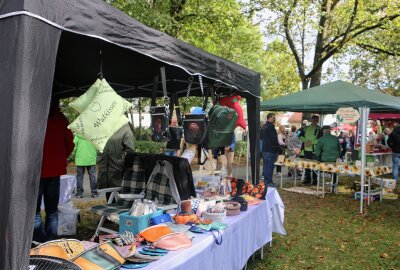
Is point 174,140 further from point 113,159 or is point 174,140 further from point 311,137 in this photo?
point 311,137

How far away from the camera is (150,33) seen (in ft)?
8.46

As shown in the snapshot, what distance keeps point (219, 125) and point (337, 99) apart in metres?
4.28

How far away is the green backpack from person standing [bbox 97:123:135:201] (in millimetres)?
1875

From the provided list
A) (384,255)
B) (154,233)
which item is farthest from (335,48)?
(154,233)

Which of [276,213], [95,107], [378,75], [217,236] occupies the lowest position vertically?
[276,213]

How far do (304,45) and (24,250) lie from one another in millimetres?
15744

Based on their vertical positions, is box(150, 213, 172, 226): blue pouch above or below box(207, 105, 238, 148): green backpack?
below

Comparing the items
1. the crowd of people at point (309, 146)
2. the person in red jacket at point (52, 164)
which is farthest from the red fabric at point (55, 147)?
the crowd of people at point (309, 146)

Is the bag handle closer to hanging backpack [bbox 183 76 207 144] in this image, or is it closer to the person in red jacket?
hanging backpack [bbox 183 76 207 144]

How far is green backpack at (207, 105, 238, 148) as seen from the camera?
11.9 feet

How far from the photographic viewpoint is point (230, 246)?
9.50 feet

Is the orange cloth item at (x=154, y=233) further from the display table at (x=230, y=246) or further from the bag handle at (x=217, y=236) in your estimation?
the bag handle at (x=217, y=236)

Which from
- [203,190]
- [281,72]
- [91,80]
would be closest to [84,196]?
[91,80]

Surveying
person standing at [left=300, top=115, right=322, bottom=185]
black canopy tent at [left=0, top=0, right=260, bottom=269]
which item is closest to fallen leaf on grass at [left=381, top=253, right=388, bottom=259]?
black canopy tent at [left=0, top=0, right=260, bottom=269]
